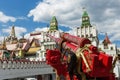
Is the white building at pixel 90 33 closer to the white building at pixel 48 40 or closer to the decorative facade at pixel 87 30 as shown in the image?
the decorative facade at pixel 87 30

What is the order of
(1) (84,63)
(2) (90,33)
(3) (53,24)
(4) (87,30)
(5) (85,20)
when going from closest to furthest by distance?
(1) (84,63), (2) (90,33), (4) (87,30), (5) (85,20), (3) (53,24)

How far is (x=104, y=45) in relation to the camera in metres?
45.2

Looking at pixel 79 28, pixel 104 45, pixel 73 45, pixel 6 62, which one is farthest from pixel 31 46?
pixel 73 45

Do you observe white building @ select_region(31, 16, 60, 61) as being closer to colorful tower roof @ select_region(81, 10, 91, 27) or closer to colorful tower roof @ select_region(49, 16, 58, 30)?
colorful tower roof @ select_region(49, 16, 58, 30)

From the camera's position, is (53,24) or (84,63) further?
(53,24)

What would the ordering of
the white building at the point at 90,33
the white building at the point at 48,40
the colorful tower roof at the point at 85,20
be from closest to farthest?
the white building at the point at 90,33 → the white building at the point at 48,40 → the colorful tower roof at the point at 85,20

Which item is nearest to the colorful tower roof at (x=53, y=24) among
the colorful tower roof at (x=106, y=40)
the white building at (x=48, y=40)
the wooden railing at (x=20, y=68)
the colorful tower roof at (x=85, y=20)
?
the white building at (x=48, y=40)

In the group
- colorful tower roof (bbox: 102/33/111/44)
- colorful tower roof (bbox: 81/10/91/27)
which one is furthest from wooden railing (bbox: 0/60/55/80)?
colorful tower roof (bbox: 81/10/91/27)

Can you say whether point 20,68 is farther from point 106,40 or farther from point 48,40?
point 106,40

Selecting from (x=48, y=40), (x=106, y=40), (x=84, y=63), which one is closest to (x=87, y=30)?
(x=106, y=40)

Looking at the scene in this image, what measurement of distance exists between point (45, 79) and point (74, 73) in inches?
692

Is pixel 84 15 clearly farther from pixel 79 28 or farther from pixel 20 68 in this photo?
pixel 20 68

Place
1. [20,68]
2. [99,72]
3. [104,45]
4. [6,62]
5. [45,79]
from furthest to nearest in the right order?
[104,45], [45,79], [20,68], [6,62], [99,72]

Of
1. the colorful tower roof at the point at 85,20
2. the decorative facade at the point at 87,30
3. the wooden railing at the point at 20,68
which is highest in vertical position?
the colorful tower roof at the point at 85,20
